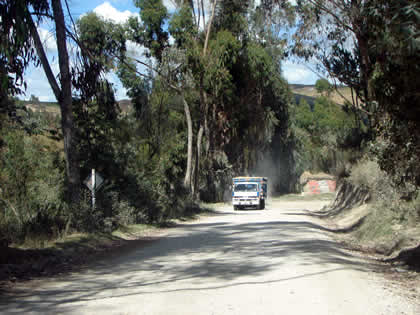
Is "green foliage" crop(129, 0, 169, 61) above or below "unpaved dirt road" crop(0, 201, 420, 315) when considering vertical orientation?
above

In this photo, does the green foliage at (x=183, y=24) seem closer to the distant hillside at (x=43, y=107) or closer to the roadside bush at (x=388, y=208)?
the distant hillside at (x=43, y=107)

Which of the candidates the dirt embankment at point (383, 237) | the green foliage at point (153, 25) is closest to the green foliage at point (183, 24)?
the green foliage at point (153, 25)

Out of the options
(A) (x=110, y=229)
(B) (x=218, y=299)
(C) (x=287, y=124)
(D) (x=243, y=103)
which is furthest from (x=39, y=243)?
(C) (x=287, y=124)

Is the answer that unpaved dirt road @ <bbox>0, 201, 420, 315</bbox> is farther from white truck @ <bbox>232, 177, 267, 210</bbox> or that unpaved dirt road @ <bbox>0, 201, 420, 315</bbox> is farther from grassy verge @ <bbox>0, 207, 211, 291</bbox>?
white truck @ <bbox>232, 177, 267, 210</bbox>

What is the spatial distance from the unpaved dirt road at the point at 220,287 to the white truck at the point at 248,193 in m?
26.8

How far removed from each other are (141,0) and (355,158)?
2231 centimetres

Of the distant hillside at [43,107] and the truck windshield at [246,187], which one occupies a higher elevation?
the distant hillside at [43,107]

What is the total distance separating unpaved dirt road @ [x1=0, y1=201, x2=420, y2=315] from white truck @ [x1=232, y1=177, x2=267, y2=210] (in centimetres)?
2681

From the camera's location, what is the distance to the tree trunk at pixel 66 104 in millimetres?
16609

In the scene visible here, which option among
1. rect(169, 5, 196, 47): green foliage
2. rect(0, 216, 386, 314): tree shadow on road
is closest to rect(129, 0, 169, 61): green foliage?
rect(169, 5, 196, 47): green foliage

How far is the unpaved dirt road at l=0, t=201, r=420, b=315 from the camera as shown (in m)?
7.27

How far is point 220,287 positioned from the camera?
8.62 metres

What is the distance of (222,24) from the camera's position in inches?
1489

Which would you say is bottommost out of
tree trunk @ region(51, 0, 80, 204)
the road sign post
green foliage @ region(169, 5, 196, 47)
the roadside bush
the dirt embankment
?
the dirt embankment
